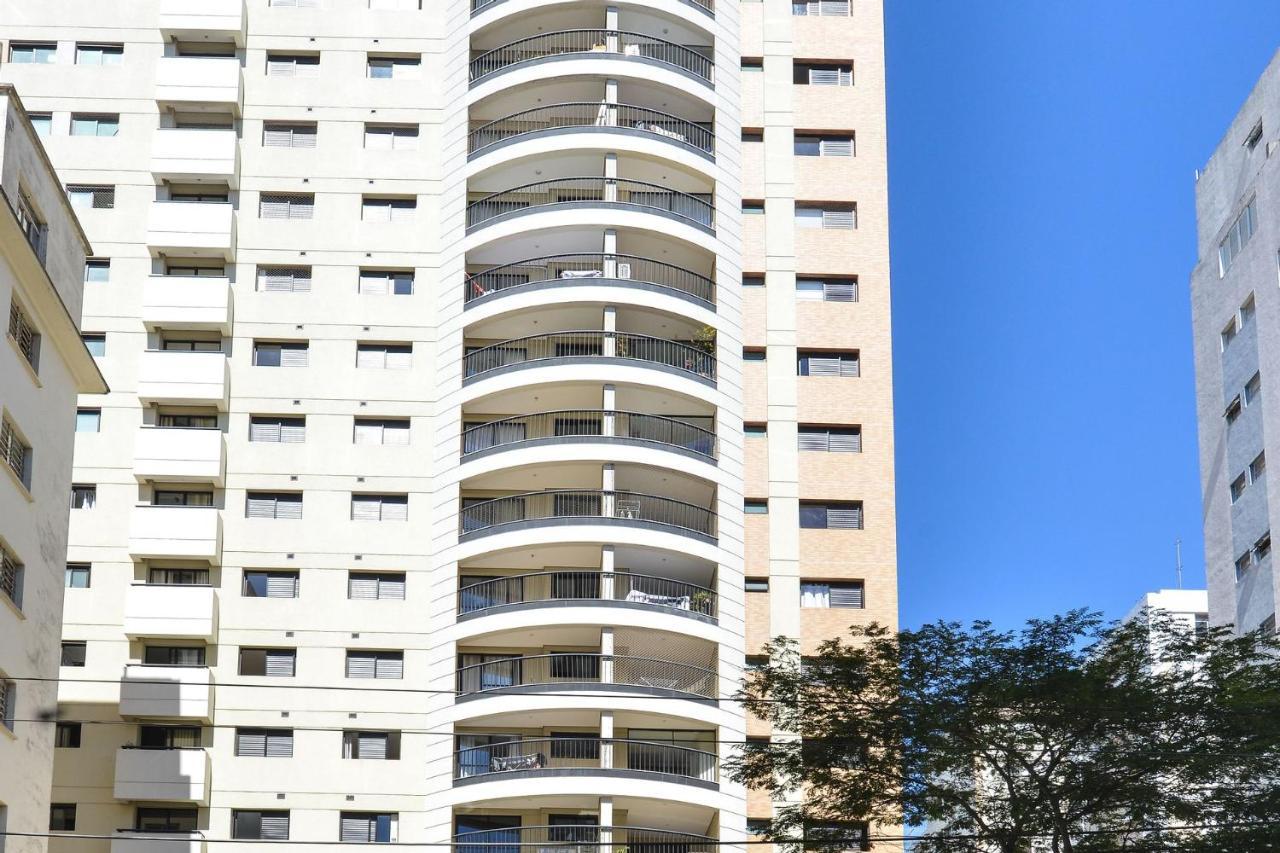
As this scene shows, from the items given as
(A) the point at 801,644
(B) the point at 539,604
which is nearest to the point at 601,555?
(B) the point at 539,604

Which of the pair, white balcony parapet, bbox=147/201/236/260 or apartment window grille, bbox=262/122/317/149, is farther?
apartment window grille, bbox=262/122/317/149

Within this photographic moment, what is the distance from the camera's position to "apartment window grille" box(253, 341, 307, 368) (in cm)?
7269

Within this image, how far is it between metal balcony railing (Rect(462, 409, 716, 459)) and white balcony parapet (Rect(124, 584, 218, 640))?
32.3 feet

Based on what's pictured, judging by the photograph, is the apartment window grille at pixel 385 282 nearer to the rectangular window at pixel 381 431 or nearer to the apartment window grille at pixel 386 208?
the apartment window grille at pixel 386 208

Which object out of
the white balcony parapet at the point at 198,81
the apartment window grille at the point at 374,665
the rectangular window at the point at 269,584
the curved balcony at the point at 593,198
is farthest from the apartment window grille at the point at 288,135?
the apartment window grille at the point at 374,665

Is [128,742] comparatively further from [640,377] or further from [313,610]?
[640,377]

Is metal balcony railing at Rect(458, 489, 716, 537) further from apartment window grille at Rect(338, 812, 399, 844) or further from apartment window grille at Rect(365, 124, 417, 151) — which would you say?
apartment window grille at Rect(365, 124, 417, 151)

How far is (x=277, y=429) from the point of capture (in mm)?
71812

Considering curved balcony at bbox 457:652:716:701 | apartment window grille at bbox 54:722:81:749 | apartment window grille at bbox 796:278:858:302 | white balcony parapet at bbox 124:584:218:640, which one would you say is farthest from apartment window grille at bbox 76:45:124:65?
curved balcony at bbox 457:652:716:701

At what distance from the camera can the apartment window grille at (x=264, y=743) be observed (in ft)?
221

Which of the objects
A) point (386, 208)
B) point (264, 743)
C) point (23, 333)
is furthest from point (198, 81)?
point (23, 333)

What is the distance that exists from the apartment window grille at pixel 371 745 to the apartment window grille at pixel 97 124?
23280 millimetres

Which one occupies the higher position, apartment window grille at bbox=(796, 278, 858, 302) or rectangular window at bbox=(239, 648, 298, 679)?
apartment window grille at bbox=(796, 278, 858, 302)

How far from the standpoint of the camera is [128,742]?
67.2m
